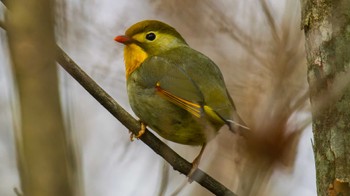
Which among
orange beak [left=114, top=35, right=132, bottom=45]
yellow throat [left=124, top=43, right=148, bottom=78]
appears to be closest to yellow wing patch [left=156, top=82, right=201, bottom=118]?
yellow throat [left=124, top=43, right=148, bottom=78]

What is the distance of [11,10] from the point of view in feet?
4.93

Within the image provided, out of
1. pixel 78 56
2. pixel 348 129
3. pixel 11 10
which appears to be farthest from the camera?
pixel 78 56

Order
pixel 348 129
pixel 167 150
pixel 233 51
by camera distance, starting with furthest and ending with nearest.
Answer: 1. pixel 233 51
2. pixel 167 150
3. pixel 348 129

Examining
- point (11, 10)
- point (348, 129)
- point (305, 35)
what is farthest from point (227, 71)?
point (11, 10)

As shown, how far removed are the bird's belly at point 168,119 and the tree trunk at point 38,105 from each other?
2195mm

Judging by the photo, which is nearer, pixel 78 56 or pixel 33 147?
pixel 33 147

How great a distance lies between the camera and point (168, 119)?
3.67 meters

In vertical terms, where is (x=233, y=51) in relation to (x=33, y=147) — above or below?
below

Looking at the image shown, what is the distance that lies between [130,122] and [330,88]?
3.49 feet

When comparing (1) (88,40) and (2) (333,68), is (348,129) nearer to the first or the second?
(2) (333,68)

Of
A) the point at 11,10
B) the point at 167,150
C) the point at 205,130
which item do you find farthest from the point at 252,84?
the point at 11,10

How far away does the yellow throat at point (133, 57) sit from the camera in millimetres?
4059

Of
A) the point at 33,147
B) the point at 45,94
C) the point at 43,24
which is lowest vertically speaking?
the point at 33,147

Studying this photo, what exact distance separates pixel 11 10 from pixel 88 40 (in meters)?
3.93
